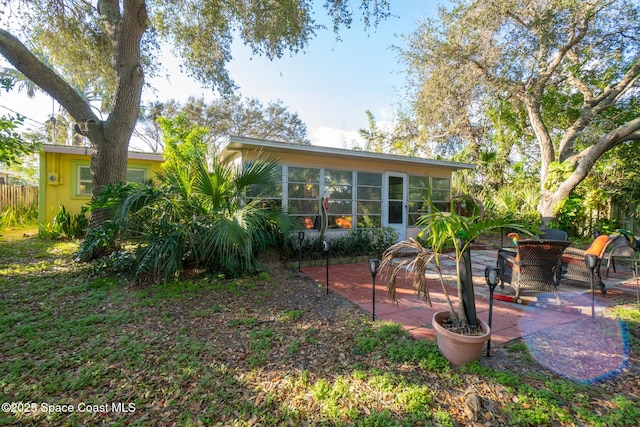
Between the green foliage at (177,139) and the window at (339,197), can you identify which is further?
the green foliage at (177,139)

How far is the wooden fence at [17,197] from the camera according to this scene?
1052cm

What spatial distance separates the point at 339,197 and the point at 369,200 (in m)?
1.01

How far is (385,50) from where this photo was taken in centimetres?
1055

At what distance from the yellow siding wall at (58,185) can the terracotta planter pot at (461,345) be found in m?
9.71

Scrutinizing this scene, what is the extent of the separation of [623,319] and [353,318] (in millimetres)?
3388

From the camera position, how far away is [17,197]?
35.8 feet

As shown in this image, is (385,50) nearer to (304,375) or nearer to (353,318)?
(353,318)

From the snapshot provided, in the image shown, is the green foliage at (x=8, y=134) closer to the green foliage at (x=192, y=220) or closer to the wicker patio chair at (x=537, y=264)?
the green foliage at (x=192, y=220)

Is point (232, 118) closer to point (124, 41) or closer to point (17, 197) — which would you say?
point (17, 197)

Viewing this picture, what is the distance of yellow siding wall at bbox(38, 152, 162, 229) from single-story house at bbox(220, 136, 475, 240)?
5205 mm

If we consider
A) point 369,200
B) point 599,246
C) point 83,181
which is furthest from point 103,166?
point 599,246

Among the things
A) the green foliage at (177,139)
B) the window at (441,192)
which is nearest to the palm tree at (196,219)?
the green foliage at (177,139)

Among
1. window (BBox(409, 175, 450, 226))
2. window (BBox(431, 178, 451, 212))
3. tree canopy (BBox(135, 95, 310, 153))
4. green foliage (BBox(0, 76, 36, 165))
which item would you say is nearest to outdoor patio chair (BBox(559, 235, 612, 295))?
window (BBox(409, 175, 450, 226))

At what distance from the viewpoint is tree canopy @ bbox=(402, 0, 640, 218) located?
8336 millimetres
